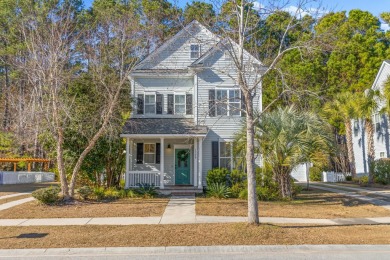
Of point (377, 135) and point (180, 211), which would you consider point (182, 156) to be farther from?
point (377, 135)

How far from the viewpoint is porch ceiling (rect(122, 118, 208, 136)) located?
60.8ft

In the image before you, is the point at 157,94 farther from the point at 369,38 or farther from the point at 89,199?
the point at 369,38

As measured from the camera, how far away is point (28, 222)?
11.4 m

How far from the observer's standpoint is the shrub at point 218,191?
16844 millimetres

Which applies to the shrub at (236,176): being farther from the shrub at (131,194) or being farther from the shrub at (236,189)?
the shrub at (131,194)

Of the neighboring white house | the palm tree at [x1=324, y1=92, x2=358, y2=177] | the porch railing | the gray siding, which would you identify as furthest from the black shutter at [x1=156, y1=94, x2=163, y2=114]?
the neighboring white house

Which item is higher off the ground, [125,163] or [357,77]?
[357,77]

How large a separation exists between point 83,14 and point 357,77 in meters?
25.8

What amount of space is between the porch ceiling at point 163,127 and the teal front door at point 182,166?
70.7 inches

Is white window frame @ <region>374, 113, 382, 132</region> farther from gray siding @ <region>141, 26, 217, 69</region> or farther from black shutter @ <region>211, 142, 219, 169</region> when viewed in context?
gray siding @ <region>141, 26, 217, 69</region>

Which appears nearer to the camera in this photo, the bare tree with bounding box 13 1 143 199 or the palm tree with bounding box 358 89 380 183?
the bare tree with bounding box 13 1 143 199

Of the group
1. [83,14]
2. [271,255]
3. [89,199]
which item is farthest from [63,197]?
[83,14]

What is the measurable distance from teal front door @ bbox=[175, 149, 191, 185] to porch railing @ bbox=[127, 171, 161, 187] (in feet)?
6.04

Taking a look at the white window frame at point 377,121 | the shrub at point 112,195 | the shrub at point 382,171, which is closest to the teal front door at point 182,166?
the shrub at point 112,195
